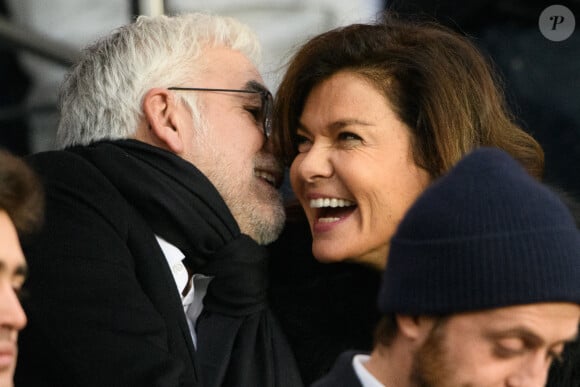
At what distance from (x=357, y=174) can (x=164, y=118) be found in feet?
2.05

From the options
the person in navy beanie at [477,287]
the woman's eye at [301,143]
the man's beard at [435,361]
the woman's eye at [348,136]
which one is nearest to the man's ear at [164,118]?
the woman's eye at [301,143]

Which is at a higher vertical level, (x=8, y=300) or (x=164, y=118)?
(x=8, y=300)

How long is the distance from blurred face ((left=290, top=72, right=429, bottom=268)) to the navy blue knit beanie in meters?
1.12

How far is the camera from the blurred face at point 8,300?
7.14 ft

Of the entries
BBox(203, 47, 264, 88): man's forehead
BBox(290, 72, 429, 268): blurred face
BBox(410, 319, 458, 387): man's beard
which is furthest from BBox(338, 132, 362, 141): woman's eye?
BBox(410, 319, 458, 387): man's beard

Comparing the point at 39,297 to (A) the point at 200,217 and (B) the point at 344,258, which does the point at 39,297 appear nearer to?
(A) the point at 200,217

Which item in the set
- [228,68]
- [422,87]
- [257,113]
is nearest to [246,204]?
[257,113]

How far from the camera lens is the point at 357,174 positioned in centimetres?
330

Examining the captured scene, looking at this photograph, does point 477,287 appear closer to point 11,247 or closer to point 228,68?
point 11,247

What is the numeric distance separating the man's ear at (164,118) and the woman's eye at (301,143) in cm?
34

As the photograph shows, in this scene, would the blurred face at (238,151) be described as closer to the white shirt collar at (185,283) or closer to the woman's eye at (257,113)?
the woman's eye at (257,113)

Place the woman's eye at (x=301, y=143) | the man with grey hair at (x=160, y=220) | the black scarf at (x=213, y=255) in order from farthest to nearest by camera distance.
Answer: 1. the woman's eye at (x=301, y=143)
2. the black scarf at (x=213, y=255)
3. the man with grey hair at (x=160, y=220)

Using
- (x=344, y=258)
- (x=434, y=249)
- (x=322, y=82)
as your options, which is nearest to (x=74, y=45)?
(x=322, y=82)

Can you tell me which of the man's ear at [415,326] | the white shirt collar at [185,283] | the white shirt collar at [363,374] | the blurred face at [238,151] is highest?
the man's ear at [415,326]
